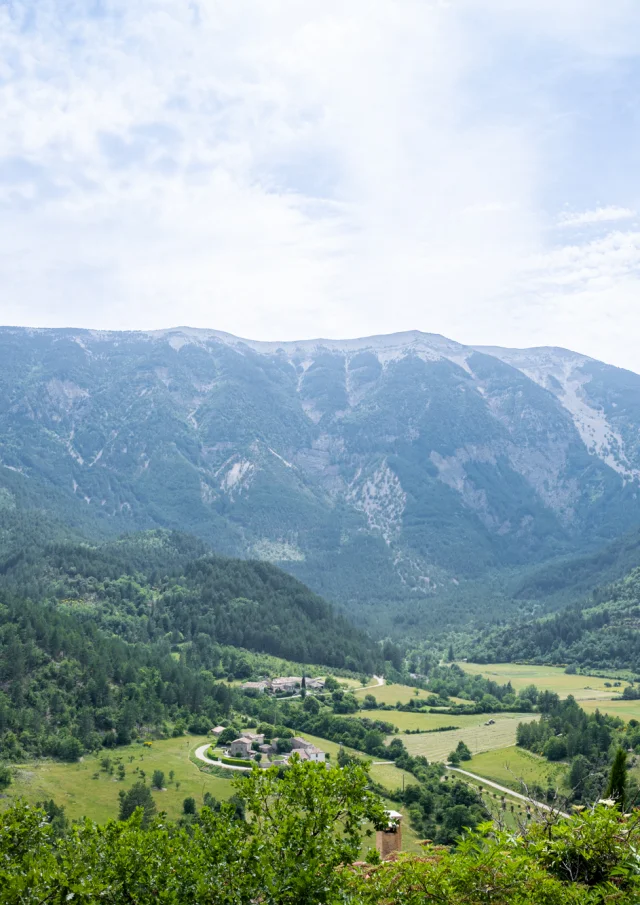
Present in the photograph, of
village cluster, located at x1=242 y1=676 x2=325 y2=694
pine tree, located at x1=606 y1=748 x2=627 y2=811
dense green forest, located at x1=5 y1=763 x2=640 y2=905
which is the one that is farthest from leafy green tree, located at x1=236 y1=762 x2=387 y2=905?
village cluster, located at x1=242 y1=676 x2=325 y2=694

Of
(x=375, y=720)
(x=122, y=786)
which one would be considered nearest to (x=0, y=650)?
(x=122, y=786)

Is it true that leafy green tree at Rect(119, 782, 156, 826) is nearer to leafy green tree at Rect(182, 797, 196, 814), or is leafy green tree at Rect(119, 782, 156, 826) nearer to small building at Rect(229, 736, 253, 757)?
leafy green tree at Rect(182, 797, 196, 814)

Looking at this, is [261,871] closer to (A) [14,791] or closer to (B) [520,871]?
(B) [520,871]

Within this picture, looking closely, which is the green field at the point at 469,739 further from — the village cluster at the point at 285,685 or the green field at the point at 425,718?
the village cluster at the point at 285,685

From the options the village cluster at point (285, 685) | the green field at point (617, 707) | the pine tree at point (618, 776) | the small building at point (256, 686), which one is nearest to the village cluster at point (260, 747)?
the small building at point (256, 686)

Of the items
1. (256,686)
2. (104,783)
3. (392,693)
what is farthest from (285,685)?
(104,783)

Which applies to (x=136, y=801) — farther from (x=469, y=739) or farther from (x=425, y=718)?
(x=425, y=718)
